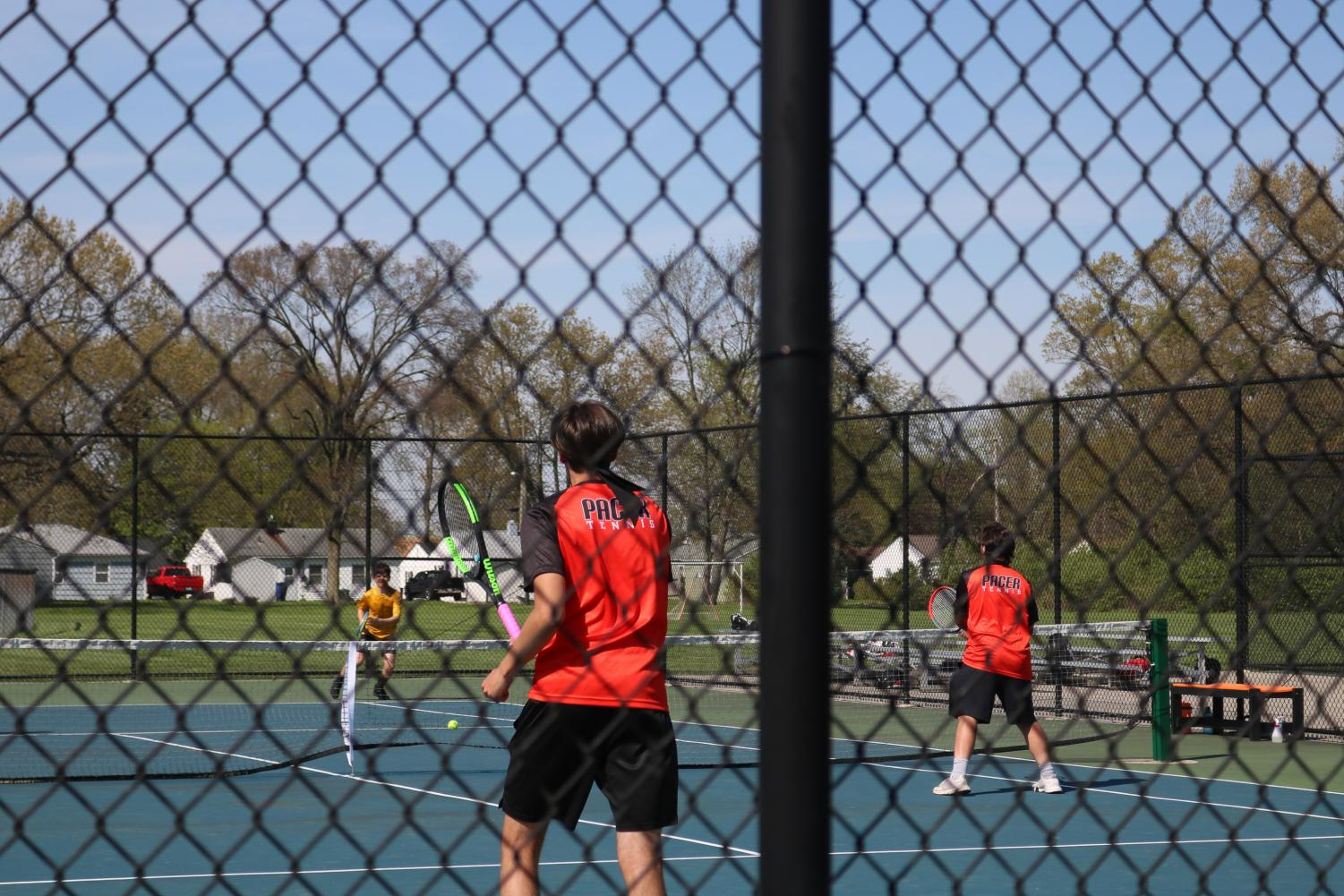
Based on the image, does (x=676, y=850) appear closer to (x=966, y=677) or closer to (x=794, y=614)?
(x=966, y=677)

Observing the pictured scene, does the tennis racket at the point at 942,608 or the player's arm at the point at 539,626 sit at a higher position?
the player's arm at the point at 539,626

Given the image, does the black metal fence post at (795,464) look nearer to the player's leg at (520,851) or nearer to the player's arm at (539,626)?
the player's leg at (520,851)

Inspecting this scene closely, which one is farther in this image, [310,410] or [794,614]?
[310,410]

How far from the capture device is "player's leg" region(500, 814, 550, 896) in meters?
3.45

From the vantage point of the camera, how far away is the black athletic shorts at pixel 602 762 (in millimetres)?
3908

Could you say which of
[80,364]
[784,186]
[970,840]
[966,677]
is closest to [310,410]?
[80,364]

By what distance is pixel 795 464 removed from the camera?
5.79 feet

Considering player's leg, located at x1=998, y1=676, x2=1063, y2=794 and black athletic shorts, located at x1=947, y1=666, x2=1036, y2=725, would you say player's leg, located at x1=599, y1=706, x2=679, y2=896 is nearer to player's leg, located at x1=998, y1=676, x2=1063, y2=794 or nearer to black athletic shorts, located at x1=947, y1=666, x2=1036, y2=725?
player's leg, located at x1=998, y1=676, x2=1063, y2=794

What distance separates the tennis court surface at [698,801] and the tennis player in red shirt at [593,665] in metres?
0.17

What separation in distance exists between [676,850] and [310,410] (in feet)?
19.9

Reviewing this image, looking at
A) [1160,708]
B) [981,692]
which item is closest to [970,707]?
[981,692]

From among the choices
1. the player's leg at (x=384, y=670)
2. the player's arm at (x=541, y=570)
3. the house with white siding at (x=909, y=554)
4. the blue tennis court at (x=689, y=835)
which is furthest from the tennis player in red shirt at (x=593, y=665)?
the player's leg at (x=384, y=670)

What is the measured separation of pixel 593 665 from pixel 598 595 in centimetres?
29

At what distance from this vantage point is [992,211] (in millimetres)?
2336
